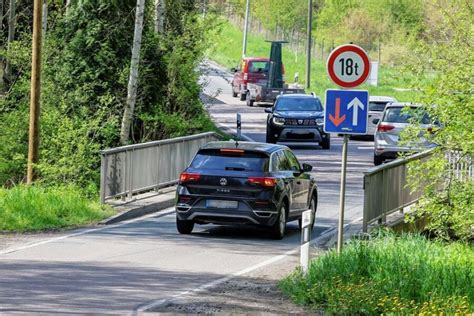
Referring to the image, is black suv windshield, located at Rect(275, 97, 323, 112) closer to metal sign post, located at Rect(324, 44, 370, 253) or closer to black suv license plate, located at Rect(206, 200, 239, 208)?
black suv license plate, located at Rect(206, 200, 239, 208)

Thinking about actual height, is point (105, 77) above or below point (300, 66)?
above

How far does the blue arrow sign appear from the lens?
16125 mm

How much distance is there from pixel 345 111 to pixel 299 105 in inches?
1077

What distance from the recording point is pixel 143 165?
2688 cm

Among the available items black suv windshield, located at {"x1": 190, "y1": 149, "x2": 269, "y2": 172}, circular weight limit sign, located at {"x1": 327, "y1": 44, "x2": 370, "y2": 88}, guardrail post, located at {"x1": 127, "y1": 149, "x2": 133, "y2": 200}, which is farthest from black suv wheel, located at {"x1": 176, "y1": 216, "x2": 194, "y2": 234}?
circular weight limit sign, located at {"x1": 327, "y1": 44, "x2": 370, "y2": 88}

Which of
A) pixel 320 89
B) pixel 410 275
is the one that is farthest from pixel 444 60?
pixel 320 89

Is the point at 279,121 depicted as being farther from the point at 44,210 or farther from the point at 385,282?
the point at 385,282

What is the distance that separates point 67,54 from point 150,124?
109 inches

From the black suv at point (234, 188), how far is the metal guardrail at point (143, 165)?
3819 mm

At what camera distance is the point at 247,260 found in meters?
18.6

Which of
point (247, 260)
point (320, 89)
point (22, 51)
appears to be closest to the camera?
point (247, 260)

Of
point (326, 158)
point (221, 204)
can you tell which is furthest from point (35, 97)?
point (326, 158)

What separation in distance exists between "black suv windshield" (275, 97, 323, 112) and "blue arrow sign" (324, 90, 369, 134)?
88.6 ft

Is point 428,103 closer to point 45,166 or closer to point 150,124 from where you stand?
point 45,166
